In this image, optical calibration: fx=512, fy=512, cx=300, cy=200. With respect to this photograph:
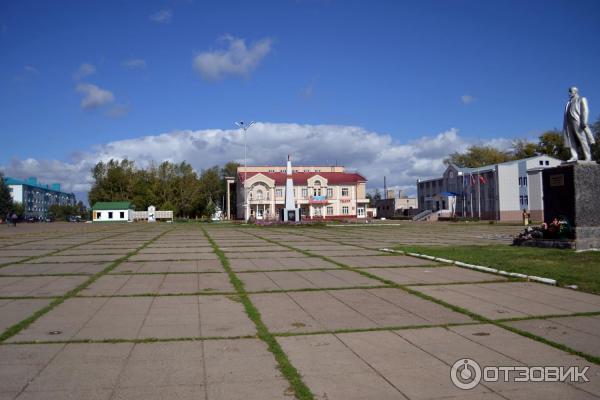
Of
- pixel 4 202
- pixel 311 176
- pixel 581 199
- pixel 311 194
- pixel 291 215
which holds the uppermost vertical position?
pixel 311 176

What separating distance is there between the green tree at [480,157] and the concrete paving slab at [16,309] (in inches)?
3899

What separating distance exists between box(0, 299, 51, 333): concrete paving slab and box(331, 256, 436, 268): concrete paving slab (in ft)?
25.5

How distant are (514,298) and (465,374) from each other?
4.28 metres

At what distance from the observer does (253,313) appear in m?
7.67

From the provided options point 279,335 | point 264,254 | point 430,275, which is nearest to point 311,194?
point 264,254

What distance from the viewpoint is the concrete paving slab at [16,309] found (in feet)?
23.4

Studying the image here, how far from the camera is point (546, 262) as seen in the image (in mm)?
12891

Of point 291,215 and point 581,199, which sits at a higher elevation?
point 581,199

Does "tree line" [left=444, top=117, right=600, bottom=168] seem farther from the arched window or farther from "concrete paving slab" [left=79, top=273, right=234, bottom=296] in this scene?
"concrete paving slab" [left=79, top=273, right=234, bottom=296]

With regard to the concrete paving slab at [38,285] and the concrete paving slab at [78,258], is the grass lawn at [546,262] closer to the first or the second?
the concrete paving slab at [38,285]

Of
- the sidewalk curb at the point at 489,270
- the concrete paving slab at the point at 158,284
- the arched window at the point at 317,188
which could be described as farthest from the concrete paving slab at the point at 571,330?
the arched window at the point at 317,188

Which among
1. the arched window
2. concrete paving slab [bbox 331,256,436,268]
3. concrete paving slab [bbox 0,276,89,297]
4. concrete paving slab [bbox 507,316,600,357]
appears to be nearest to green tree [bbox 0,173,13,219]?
the arched window

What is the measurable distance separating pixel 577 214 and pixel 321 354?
13.1 m

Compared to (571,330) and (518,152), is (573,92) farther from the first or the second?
(518,152)
